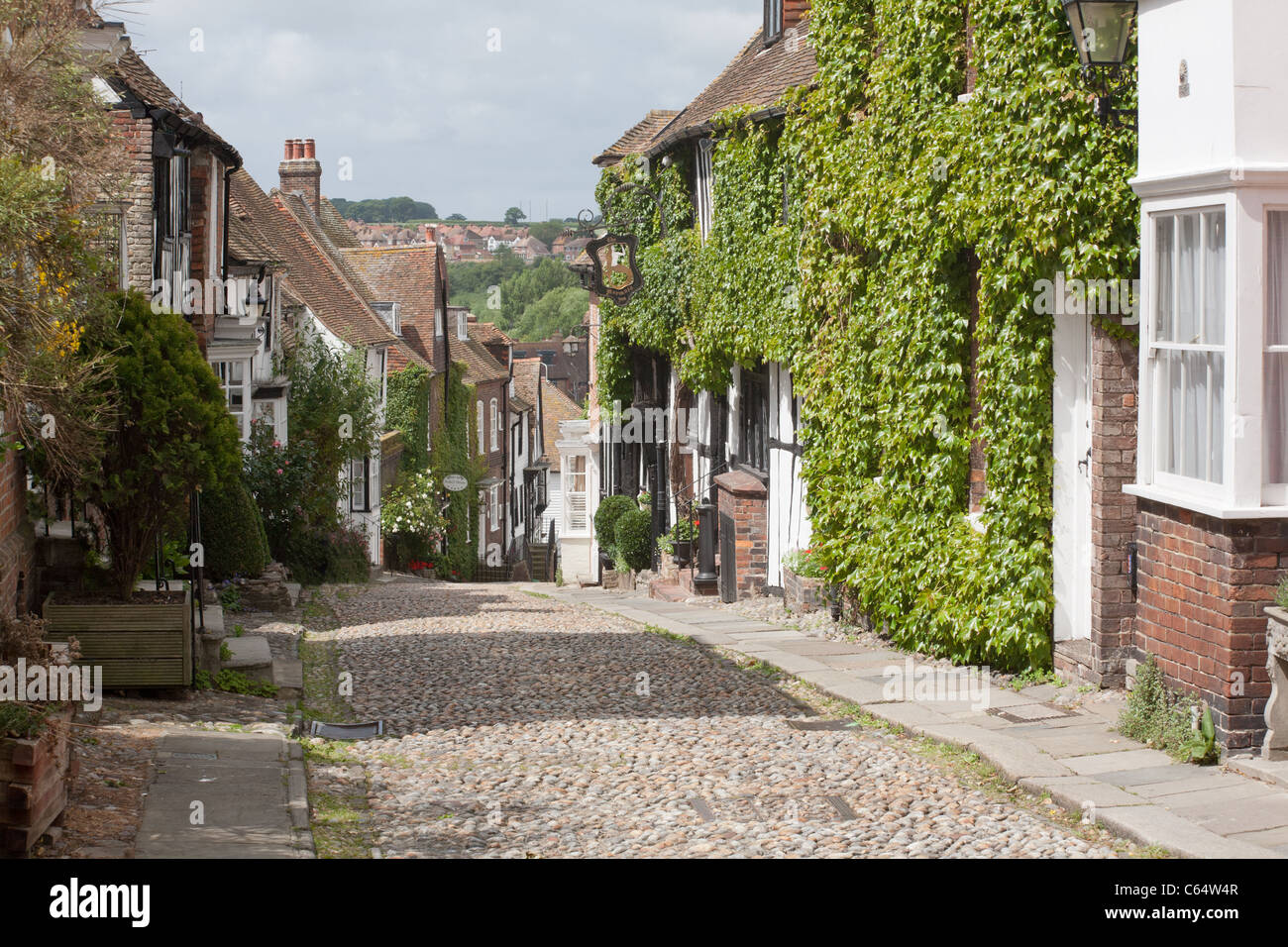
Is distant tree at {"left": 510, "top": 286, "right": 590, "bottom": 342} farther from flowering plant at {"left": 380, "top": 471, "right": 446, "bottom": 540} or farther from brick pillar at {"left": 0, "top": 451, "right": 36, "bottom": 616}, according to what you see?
brick pillar at {"left": 0, "top": 451, "right": 36, "bottom": 616}

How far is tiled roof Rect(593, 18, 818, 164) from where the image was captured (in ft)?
53.3

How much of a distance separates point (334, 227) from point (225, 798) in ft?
116

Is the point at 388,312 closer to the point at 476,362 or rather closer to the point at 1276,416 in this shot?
the point at 476,362

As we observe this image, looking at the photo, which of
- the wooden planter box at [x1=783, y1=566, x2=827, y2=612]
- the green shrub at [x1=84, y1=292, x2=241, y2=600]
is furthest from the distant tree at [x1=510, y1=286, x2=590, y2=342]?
the green shrub at [x1=84, y1=292, x2=241, y2=600]

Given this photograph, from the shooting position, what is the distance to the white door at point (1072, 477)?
360 inches

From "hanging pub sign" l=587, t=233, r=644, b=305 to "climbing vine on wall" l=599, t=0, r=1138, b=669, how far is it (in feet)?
20.4

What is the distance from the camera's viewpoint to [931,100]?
1077 centimetres

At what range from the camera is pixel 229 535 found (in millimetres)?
15211

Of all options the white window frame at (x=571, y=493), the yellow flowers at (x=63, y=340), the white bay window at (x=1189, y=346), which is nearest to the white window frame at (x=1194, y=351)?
the white bay window at (x=1189, y=346)

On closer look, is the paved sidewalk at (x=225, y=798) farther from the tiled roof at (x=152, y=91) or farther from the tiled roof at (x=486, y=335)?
the tiled roof at (x=486, y=335)

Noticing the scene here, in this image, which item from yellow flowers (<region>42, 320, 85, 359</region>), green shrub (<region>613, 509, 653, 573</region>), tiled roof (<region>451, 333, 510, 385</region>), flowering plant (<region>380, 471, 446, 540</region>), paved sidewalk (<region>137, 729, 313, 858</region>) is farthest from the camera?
tiled roof (<region>451, 333, 510, 385</region>)

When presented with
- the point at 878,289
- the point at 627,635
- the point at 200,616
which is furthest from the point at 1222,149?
the point at 627,635

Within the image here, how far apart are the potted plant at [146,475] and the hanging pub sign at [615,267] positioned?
12.2 meters

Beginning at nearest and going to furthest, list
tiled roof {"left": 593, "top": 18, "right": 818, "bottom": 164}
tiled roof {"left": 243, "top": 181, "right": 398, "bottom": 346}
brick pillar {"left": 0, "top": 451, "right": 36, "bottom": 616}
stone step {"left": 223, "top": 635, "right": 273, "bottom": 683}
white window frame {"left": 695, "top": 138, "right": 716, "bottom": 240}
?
brick pillar {"left": 0, "top": 451, "right": 36, "bottom": 616} → stone step {"left": 223, "top": 635, "right": 273, "bottom": 683} → tiled roof {"left": 593, "top": 18, "right": 818, "bottom": 164} → white window frame {"left": 695, "top": 138, "right": 716, "bottom": 240} → tiled roof {"left": 243, "top": 181, "right": 398, "bottom": 346}
